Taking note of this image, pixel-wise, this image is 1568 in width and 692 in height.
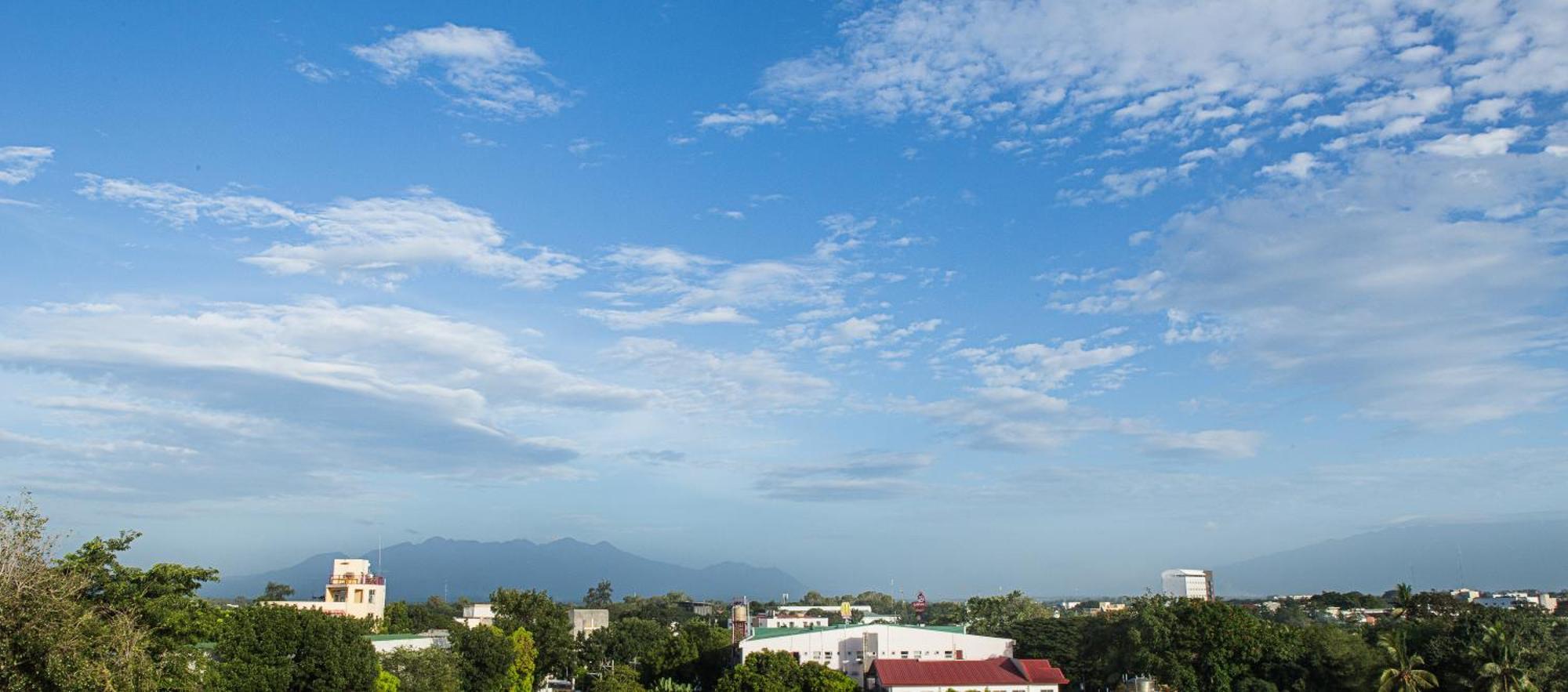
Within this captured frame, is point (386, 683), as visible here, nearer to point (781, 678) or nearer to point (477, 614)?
point (781, 678)

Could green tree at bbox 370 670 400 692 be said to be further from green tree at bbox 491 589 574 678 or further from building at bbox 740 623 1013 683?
green tree at bbox 491 589 574 678

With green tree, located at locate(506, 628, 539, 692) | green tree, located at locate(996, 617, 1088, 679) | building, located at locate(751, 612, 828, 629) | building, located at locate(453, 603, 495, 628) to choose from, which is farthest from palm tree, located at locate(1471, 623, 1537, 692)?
building, located at locate(453, 603, 495, 628)

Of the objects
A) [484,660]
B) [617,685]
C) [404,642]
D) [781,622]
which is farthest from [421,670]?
[781,622]

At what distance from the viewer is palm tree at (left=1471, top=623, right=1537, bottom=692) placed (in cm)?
5156

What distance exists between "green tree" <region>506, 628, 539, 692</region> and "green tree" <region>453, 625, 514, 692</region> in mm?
1801

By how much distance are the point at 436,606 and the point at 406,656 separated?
82.3m

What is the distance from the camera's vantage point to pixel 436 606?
144 meters

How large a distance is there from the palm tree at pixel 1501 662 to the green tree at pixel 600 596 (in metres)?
141

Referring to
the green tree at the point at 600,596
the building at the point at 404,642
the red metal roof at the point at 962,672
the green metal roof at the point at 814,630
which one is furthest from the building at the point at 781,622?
the green tree at the point at 600,596

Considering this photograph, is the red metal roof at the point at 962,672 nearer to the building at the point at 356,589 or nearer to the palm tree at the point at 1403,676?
the palm tree at the point at 1403,676

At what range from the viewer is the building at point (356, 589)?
321 ft

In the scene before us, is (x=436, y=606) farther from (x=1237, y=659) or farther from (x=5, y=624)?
(x=5, y=624)

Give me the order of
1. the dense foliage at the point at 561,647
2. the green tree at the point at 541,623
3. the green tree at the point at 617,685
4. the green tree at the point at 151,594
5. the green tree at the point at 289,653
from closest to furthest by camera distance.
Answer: the dense foliage at the point at 561,647 → the green tree at the point at 151,594 → the green tree at the point at 289,653 → the green tree at the point at 617,685 → the green tree at the point at 541,623

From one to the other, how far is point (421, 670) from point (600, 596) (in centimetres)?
12683
